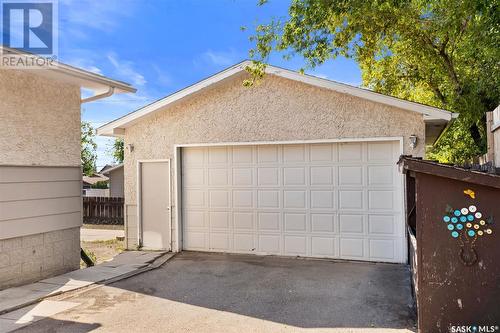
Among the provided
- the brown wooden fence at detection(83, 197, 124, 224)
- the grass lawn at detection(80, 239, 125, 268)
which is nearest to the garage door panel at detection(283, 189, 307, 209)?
the grass lawn at detection(80, 239, 125, 268)

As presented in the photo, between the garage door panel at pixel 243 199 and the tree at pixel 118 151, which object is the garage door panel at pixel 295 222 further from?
the tree at pixel 118 151

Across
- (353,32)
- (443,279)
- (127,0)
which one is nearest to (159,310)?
(443,279)

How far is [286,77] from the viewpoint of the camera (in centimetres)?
881

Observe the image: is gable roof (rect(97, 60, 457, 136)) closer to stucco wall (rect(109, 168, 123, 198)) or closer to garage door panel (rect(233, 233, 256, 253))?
garage door panel (rect(233, 233, 256, 253))

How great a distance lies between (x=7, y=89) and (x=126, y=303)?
3.98 m

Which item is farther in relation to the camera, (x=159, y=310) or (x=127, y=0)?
(x=127, y=0)

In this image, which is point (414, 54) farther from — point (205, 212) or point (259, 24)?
point (205, 212)

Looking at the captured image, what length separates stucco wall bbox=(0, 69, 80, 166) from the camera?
6684 millimetres

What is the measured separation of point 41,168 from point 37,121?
0.84 m

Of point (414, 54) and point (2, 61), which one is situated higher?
point (414, 54)

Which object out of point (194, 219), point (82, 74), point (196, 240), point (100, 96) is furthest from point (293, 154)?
point (82, 74)

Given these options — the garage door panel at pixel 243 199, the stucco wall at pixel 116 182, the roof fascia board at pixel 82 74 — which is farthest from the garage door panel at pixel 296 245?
the stucco wall at pixel 116 182

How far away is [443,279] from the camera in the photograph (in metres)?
4.28

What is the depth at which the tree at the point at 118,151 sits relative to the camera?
38.6 meters
